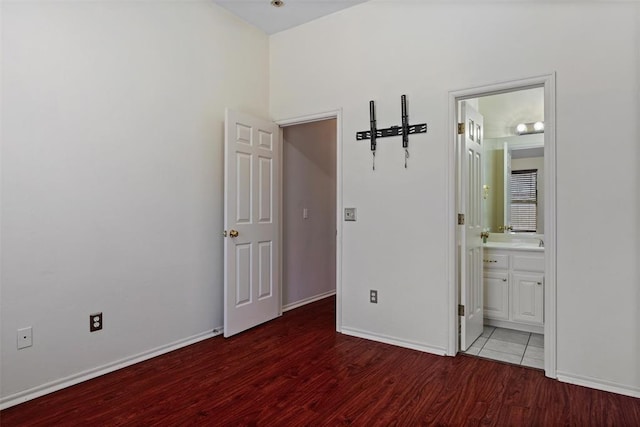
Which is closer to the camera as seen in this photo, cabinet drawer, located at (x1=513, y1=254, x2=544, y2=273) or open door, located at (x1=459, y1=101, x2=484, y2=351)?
open door, located at (x1=459, y1=101, x2=484, y2=351)

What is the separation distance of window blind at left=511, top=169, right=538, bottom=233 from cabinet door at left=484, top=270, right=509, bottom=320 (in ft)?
2.20

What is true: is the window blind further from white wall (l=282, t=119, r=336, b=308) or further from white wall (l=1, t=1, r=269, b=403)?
white wall (l=1, t=1, r=269, b=403)

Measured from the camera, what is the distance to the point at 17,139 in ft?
6.56

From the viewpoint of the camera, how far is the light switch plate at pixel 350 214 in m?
3.15

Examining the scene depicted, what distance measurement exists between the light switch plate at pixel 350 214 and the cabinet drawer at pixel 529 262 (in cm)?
155

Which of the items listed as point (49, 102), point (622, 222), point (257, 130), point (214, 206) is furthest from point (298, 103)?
point (622, 222)

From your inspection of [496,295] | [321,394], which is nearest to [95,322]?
[321,394]

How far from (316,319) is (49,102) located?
9.07 feet

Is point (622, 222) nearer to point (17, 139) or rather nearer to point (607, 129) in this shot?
point (607, 129)

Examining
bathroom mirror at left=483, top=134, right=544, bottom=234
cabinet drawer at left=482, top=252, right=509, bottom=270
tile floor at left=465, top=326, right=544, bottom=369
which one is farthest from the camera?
bathroom mirror at left=483, top=134, right=544, bottom=234

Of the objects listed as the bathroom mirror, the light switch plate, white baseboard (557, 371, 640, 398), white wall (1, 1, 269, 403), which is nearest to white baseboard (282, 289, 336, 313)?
white wall (1, 1, 269, 403)

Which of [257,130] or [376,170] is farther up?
[257,130]

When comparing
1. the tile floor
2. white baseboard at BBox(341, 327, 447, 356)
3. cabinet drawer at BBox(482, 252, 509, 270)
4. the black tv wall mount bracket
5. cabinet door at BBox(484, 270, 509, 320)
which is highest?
the black tv wall mount bracket

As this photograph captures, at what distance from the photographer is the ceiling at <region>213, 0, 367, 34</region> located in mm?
3125
